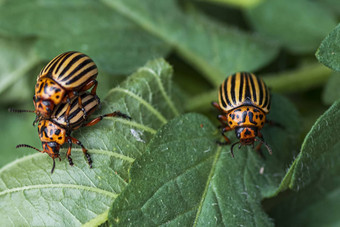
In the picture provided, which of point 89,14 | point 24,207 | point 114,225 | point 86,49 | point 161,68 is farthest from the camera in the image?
point 89,14

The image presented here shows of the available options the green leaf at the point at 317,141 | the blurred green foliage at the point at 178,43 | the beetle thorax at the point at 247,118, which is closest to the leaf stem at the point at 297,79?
the blurred green foliage at the point at 178,43

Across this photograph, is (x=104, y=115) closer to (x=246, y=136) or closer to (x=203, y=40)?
(x=246, y=136)

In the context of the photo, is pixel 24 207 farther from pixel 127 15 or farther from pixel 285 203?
pixel 127 15

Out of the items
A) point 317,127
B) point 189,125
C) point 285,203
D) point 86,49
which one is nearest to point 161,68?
point 189,125

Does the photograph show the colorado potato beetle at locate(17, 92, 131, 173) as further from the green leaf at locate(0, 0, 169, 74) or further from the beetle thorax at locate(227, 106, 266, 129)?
the green leaf at locate(0, 0, 169, 74)

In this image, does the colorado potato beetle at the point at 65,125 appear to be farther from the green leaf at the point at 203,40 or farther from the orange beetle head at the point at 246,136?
the green leaf at the point at 203,40
